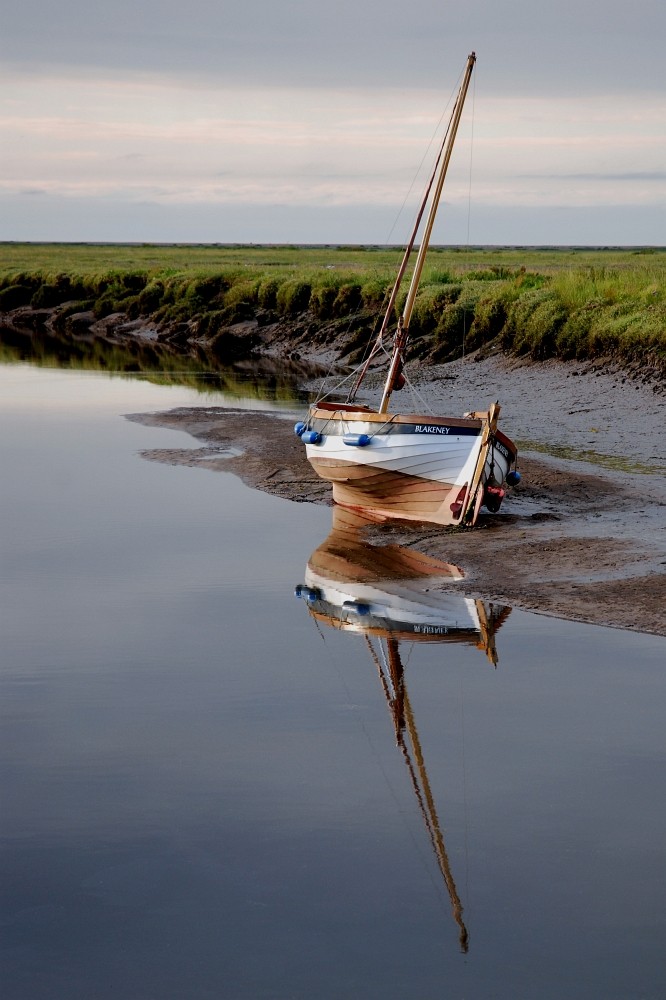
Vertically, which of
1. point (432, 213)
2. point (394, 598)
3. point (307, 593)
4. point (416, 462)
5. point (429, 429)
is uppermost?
point (432, 213)

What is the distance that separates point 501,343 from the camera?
37562 mm

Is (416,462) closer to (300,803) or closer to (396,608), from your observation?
(396,608)

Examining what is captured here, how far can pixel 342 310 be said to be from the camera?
50.5m

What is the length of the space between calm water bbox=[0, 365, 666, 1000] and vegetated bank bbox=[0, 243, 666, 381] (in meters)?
17.6

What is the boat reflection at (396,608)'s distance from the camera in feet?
39.7

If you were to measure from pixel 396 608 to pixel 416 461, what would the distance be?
15.1ft

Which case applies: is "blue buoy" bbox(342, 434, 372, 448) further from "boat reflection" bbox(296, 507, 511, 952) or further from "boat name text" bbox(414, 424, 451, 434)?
"boat reflection" bbox(296, 507, 511, 952)

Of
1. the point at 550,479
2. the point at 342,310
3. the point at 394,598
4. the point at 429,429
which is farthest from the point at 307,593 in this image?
the point at 342,310

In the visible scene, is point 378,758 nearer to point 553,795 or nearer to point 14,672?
point 553,795

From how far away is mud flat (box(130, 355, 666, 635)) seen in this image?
15070 millimetres

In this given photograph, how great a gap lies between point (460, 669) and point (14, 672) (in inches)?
175

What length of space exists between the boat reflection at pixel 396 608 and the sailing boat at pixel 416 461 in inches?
47.9

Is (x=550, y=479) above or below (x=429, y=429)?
below

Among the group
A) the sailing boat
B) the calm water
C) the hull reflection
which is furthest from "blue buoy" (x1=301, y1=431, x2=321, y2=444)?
the calm water
